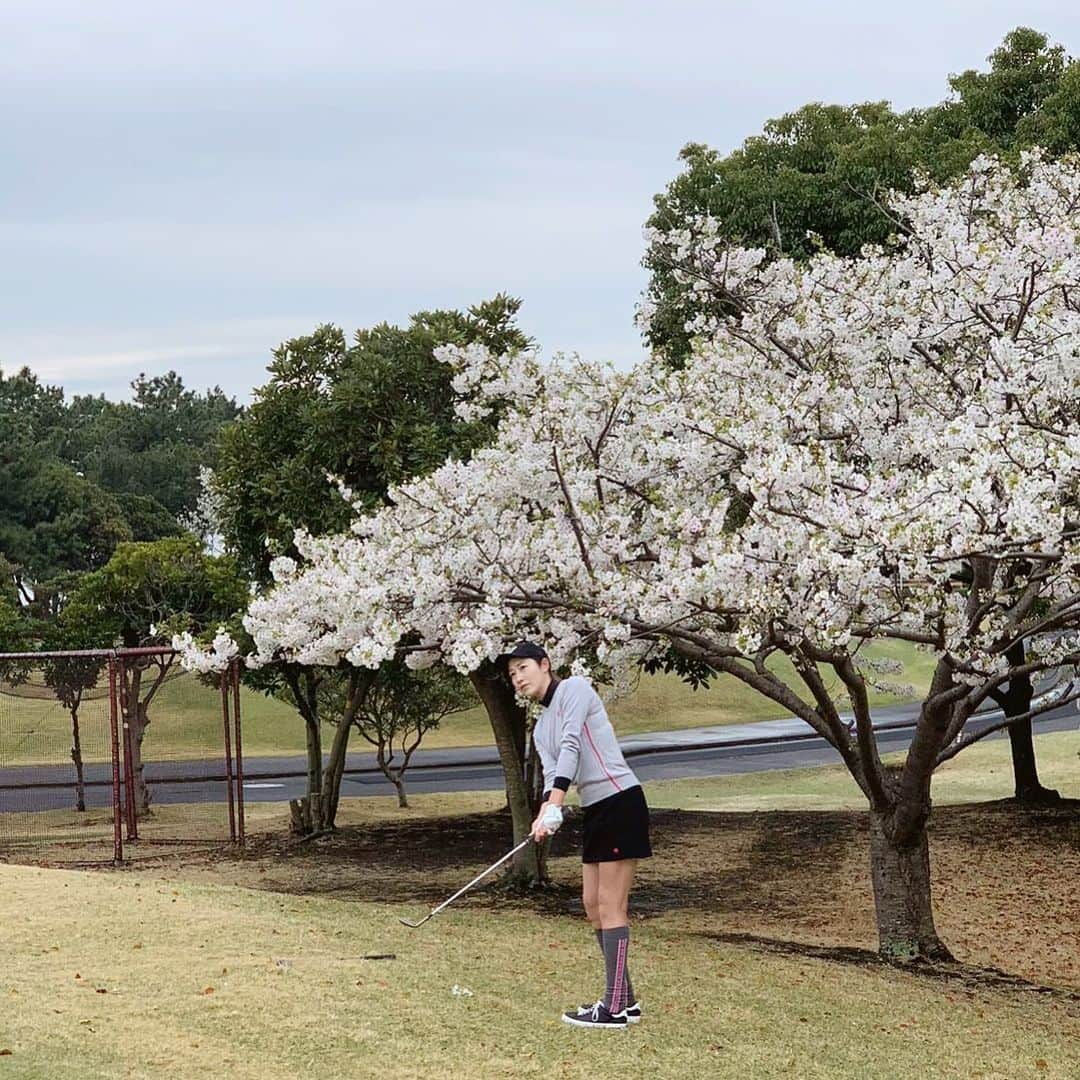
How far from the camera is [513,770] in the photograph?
51.4 feet

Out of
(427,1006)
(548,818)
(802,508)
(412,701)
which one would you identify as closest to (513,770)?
(802,508)

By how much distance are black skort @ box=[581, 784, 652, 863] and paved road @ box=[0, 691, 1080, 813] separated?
1741 centimetres

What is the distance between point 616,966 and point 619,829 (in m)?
0.77

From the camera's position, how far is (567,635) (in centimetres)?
1137

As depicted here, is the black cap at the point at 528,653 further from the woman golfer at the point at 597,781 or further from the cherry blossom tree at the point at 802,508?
the cherry blossom tree at the point at 802,508

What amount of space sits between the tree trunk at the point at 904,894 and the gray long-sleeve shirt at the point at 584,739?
4977 millimetres

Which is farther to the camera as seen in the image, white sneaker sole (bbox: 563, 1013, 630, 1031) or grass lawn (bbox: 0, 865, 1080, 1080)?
white sneaker sole (bbox: 563, 1013, 630, 1031)

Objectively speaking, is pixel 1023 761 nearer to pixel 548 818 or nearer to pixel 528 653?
pixel 528 653

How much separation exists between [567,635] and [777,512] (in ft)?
7.67

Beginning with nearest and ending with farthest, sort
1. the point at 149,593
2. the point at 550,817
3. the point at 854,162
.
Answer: the point at 550,817, the point at 854,162, the point at 149,593

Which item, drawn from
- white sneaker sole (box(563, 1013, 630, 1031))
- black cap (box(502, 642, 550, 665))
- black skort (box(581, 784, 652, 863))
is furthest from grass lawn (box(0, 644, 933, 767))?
black skort (box(581, 784, 652, 863))

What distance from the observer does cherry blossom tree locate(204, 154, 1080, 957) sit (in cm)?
953

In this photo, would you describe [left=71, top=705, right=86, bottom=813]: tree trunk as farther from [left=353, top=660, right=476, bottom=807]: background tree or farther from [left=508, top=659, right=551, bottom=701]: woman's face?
[left=508, top=659, right=551, bottom=701]: woman's face

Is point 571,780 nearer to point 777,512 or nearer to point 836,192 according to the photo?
point 777,512
